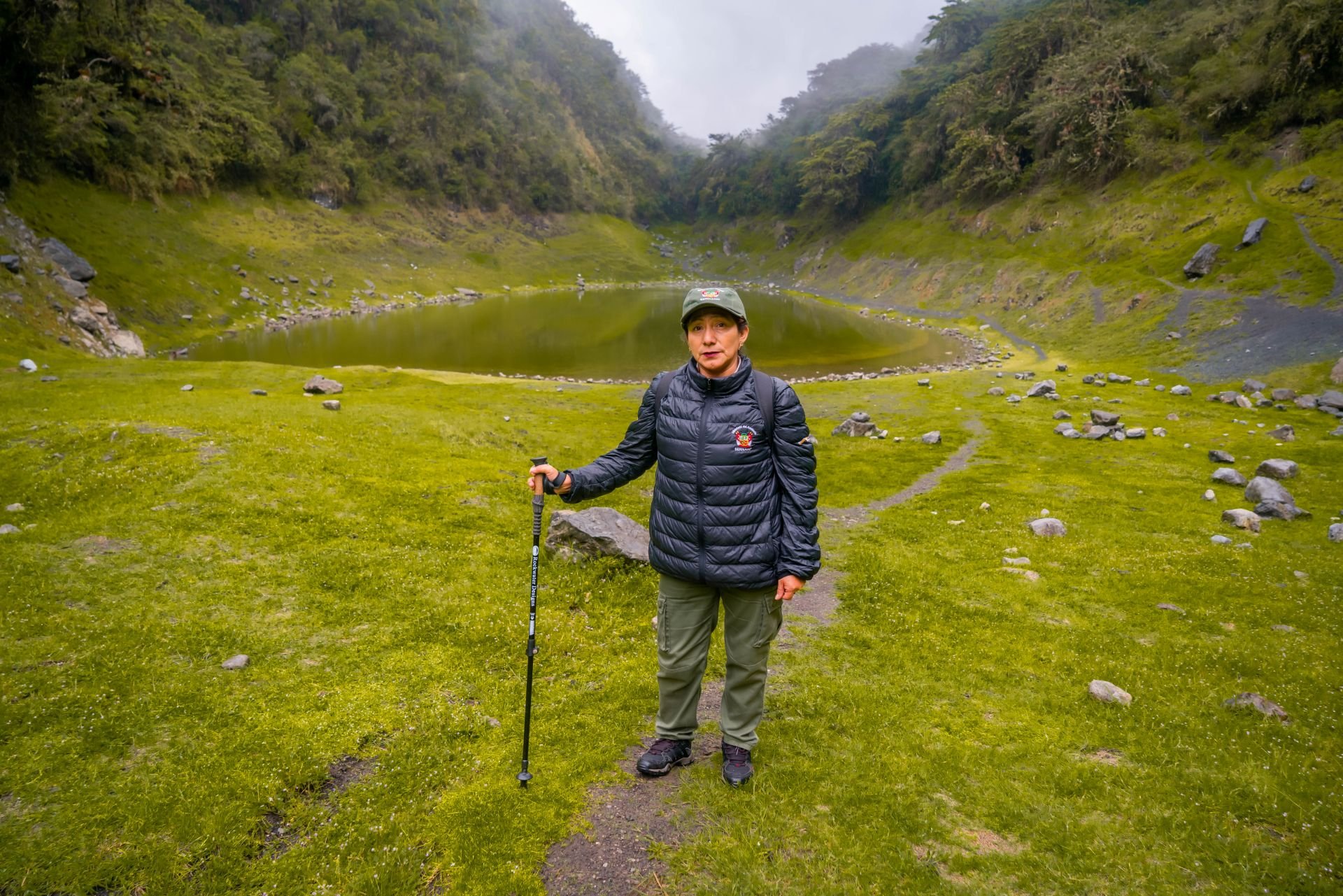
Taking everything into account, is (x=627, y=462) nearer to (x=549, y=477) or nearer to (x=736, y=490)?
(x=549, y=477)

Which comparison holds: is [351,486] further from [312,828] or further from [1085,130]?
[1085,130]

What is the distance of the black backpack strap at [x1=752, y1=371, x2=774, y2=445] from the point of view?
6.98 meters

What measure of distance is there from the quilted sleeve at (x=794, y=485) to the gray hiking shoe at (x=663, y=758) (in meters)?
2.93

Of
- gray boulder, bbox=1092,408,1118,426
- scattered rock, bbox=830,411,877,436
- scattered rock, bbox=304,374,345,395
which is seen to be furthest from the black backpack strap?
gray boulder, bbox=1092,408,1118,426

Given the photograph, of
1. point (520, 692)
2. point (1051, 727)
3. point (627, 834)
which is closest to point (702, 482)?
point (627, 834)

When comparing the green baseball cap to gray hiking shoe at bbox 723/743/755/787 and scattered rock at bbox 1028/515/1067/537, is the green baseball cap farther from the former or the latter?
scattered rock at bbox 1028/515/1067/537

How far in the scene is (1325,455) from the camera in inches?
949

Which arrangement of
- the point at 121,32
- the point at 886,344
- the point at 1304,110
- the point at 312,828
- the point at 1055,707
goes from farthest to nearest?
the point at 886,344 → the point at 1304,110 → the point at 121,32 → the point at 1055,707 → the point at 312,828

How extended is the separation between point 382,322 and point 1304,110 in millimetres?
102554

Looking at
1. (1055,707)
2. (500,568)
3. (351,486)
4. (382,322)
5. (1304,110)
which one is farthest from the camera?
(382,322)

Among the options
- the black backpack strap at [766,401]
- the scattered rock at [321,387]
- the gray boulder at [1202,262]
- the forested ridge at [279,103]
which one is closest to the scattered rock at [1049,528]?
the black backpack strap at [766,401]

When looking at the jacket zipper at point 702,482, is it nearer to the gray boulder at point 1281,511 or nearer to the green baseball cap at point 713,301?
the green baseball cap at point 713,301

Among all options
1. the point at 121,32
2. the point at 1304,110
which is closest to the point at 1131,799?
the point at 121,32

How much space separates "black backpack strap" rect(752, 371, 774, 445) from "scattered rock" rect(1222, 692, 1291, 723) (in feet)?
30.4
